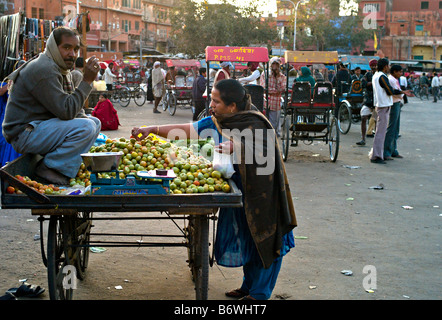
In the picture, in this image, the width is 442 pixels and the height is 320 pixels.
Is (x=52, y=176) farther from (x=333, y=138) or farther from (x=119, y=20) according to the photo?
(x=119, y=20)

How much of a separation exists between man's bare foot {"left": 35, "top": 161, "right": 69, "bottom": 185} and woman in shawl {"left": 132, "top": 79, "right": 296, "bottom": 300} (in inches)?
43.8

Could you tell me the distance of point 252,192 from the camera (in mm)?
3826

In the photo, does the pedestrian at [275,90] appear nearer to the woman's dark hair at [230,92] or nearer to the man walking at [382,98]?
the man walking at [382,98]

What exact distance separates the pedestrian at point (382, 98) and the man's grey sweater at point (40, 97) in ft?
25.2

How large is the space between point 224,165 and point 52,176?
1.21m

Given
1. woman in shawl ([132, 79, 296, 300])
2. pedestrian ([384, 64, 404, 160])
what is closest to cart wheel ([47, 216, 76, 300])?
Answer: woman in shawl ([132, 79, 296, 300])

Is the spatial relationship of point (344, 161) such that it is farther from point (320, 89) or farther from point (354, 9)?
point (354, 9)

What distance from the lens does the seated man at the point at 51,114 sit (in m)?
3.86

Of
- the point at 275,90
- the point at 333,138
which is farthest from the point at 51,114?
the point at 275,90

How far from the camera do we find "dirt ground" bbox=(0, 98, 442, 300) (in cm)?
446

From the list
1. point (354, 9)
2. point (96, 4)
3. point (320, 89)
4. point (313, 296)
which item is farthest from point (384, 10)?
point (313, 296)

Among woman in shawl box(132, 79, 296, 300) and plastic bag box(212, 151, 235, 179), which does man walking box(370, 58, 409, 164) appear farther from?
plastic bag box(212, 151, 235, 179)

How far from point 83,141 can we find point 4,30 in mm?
8051

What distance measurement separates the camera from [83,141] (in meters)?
3.94
